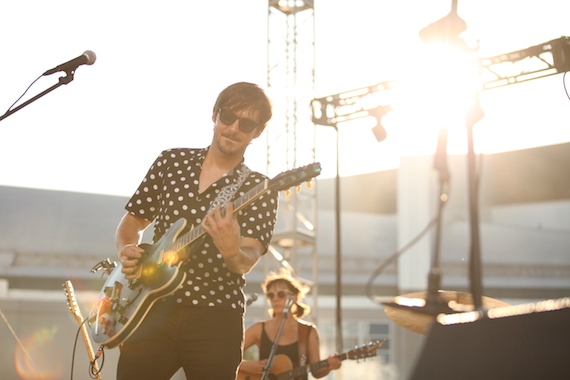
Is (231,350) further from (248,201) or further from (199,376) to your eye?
(248,201)

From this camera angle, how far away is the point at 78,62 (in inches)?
122

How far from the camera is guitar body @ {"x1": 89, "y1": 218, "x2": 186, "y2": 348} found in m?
2.37

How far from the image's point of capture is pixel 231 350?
2.31 m

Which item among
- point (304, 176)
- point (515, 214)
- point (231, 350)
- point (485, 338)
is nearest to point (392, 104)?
point (304, 176)

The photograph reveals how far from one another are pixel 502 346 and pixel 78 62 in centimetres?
260

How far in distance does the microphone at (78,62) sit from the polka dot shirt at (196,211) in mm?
777

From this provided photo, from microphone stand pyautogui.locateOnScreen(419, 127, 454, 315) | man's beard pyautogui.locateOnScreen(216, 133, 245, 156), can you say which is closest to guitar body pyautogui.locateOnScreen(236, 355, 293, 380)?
man's beard pyautogui.locateOnScreen(216, 133, 245, 156)

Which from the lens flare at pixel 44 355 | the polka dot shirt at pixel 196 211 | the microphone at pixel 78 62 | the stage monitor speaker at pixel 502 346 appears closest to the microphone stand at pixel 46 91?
the microphone at pixel 78 62

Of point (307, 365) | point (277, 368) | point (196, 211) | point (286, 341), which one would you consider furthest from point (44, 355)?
point (196, 211)

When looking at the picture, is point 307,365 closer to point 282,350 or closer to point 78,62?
point 282,350

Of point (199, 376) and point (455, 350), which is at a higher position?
point (455, 350)

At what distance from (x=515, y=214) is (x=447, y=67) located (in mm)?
16798

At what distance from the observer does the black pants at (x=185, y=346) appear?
226 centimetres

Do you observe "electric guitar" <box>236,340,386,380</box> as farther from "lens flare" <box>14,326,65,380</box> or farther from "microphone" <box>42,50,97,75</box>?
"lens flare" <box>14,326,65,380</box>
